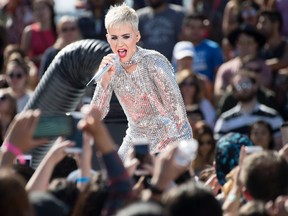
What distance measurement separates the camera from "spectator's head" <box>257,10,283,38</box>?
12383 mm

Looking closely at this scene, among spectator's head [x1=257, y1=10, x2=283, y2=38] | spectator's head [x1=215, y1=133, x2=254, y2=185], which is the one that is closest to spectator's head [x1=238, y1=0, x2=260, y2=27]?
spectator's head [x1=257, y1=10, x2=283, y2=38]

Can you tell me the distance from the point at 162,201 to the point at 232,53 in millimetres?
8185

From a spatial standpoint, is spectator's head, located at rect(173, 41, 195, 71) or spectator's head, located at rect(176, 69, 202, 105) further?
spectator's head, located at rect(173, 41, 195, 71)

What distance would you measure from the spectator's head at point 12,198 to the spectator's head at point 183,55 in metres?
7.50

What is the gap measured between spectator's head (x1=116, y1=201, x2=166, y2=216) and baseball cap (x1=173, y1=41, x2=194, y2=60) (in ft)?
24.9

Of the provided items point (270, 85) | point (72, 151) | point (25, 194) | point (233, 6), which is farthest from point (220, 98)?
point (25, 194)

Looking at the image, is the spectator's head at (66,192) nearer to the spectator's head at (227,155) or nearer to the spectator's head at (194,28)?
the spectator's head at (227,155)

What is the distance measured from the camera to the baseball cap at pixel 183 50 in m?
12.0

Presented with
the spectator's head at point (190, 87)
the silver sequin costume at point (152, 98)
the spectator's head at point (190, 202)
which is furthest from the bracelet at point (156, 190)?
the spectator's head at point (190, 87)

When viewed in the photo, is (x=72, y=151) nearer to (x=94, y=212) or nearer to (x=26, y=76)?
(x=94, y=212)

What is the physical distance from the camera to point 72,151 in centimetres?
531

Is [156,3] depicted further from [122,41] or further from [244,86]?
[122,41]

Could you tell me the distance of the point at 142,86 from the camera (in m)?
7.56

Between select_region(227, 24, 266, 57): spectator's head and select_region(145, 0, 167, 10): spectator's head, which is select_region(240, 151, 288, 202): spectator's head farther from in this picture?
select_region(145, 0, 167, 10): spectator's head
